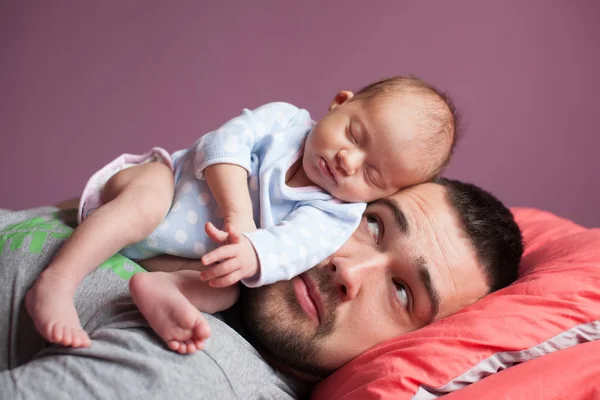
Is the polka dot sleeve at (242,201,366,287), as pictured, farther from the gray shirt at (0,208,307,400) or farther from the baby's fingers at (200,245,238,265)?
the gray shirt at (0,208,307,400)

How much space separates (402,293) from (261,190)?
16.6 inches

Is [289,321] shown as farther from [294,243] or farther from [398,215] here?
[398,215]

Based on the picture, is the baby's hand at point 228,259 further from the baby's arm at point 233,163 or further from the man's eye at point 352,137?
the man's eye at point 352,137

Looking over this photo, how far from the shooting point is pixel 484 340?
4.04ft

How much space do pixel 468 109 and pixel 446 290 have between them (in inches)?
69.3

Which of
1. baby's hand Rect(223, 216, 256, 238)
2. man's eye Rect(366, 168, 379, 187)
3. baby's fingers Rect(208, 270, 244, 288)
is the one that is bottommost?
baby's fingers Rect(208, 270, 244, 288)

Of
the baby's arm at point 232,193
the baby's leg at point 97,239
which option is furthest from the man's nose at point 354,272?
the baby's leg at point 97,239

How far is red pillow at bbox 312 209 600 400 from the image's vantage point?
3.90 feet

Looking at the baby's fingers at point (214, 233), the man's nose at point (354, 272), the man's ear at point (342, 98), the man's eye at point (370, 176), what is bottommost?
the man's nose at point (354, 272)

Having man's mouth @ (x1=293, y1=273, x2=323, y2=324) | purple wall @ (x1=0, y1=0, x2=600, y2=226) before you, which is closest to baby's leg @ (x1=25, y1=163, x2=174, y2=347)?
man's mouth @ (x1=293, y1=273, x2=323, y2=324)

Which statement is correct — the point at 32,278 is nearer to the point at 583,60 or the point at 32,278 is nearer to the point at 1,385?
the point at 1,385

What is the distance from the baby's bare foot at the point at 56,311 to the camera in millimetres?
1052

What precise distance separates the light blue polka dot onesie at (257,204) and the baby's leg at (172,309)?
7.2 inches

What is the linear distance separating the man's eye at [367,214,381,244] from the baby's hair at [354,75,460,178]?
0.55 feet
